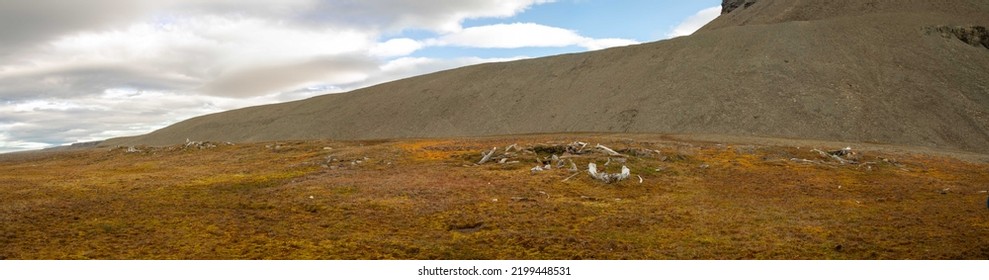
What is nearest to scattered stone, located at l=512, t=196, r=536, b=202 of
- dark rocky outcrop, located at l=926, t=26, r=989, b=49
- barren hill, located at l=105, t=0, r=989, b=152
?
barren hill, located at l=105, t=0, r=989, b=152

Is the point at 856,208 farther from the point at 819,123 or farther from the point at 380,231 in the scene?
the point at 819,123

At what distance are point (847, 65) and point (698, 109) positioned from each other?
747 inches

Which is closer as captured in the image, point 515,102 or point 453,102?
point 515,102

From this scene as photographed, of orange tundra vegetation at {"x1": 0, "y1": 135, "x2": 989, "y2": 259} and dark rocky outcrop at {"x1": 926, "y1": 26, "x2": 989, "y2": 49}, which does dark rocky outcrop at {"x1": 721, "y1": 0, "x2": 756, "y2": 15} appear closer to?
dark rocky outcrop at {"x1": 926, "y1": 26, "x2": 989, "y2": 49}

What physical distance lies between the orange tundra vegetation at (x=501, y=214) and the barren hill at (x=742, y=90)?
33.6 meters

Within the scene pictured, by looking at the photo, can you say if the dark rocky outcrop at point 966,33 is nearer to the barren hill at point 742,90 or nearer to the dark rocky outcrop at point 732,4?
the barren hill at point 742,90

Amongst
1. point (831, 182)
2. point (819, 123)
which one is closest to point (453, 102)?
point (819, 123)

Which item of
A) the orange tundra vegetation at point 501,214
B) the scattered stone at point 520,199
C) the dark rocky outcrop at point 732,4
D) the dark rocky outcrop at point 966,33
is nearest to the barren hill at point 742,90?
the dark rocky outcrop at point 966,33

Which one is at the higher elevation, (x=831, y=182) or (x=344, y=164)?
(x=344, y=164)

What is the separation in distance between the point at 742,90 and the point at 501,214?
53601 millimetres

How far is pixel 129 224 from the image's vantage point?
10.3 meters

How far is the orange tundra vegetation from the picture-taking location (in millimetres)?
8695

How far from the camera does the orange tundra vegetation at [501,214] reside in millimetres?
8695

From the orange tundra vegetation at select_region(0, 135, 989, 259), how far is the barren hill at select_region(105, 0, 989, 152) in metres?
33.6
